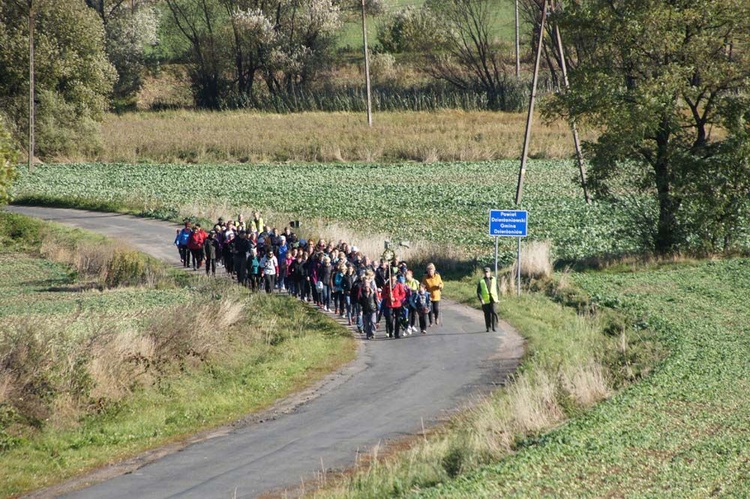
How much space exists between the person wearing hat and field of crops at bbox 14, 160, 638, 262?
30.6 ft

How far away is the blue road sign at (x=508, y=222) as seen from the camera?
2722cm

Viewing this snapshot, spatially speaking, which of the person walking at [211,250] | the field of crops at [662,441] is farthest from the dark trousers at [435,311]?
the person walking at [211,250]

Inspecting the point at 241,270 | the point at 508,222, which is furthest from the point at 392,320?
the point at 241,270

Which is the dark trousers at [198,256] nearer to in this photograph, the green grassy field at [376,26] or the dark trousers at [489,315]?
the dark trousers at [489,315]

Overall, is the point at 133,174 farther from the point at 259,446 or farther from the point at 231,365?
the point at 259,446

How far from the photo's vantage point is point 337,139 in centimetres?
7231

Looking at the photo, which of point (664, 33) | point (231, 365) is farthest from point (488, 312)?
point (664, 33)

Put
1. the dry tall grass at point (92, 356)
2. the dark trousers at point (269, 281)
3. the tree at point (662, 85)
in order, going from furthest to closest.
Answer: the tree at point (662, 85), the dark trousers at point (269, 281), the dry tall grass at point (92, 356)

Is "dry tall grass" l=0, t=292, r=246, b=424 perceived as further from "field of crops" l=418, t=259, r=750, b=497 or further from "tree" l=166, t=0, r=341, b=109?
"tree" l=166, t=0, r=341, b=109

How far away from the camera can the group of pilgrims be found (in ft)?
81.0

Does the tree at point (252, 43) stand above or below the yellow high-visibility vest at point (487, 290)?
above

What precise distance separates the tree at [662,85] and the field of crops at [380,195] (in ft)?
10.2

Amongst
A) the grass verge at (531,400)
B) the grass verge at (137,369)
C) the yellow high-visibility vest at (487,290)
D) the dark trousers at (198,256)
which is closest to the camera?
the grass verge at (531,400)

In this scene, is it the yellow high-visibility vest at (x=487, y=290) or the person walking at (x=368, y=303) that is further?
the person walking at (x=368, y=303)
